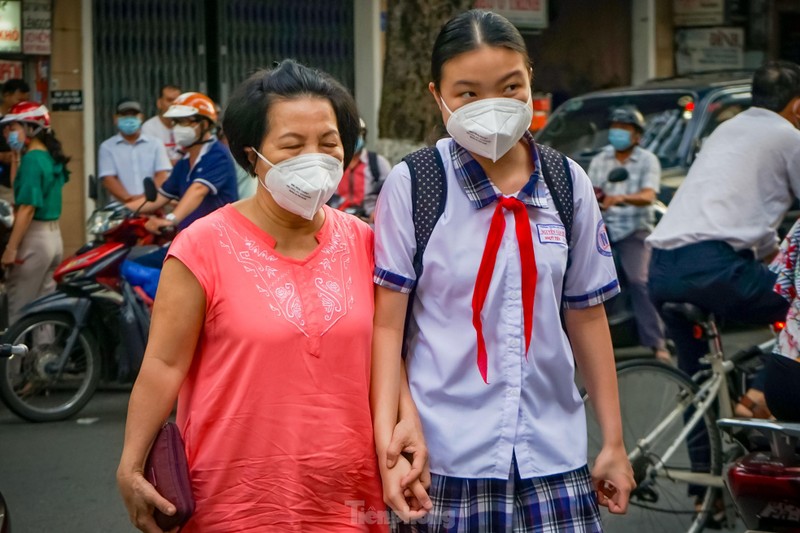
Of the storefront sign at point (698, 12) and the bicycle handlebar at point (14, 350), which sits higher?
the storefront sign at point (698, 12)

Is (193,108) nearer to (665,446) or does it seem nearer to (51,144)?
(51,144)

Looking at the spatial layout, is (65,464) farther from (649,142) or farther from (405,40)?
(649,142)

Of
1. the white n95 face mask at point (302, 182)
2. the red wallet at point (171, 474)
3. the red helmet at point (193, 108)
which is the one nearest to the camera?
the red wallet at point (171, 474)

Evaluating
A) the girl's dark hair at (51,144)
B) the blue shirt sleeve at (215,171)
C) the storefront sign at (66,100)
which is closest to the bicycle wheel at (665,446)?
the blue shirt sleeve at (215,171)

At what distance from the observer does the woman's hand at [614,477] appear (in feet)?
9.52

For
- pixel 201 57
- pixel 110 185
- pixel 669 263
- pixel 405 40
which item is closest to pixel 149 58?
pixel 201 57

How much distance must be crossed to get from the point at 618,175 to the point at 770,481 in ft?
16.6

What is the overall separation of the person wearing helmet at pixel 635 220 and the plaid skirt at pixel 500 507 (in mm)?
6178

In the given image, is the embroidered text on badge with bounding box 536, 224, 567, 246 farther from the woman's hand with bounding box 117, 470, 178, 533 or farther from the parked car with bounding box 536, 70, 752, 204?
the parked car with bounding box 536, 70, 752, 204

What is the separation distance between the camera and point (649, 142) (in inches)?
392

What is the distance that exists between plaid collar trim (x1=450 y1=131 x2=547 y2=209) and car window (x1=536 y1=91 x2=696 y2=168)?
6.95 metres

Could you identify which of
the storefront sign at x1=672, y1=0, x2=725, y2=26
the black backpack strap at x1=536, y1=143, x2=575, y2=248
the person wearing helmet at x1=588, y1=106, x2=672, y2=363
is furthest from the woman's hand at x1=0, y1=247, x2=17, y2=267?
the storefront sign at x1=672, y1=0, x2=725, y2=26

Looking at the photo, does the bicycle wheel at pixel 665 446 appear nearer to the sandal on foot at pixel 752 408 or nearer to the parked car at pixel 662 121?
the sandal on foot at pixel 752 408

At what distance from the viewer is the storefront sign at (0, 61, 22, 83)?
1286 cm
